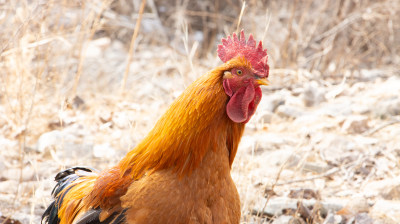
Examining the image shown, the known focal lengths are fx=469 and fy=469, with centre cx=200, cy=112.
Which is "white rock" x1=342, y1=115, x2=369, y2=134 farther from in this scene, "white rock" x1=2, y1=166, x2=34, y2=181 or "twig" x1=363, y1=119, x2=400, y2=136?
"white rock" x1=2, y1=166, x2=34, y2=181

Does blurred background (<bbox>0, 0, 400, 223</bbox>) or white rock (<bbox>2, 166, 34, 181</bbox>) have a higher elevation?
blurred background (<bbox>0, 0, 400, 223</bbox>)

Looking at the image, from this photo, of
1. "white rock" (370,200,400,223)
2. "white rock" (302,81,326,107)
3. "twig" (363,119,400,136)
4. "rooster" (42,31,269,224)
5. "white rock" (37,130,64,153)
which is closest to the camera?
"rooster" (42,31,269,224)

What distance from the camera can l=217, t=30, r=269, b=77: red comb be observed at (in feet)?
9.02

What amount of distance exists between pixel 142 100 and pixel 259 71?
4704mm

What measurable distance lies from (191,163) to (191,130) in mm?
190

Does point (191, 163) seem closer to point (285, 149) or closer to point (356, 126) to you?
point (285, 149)

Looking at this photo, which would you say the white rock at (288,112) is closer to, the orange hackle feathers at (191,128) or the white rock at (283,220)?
the white rock at (283,220)

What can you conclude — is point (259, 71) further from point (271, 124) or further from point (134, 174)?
point (271, 124)

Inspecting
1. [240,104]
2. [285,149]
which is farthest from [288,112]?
[240,104]

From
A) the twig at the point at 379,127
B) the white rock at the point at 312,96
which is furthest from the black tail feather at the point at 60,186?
the white rock at the point at 312,96

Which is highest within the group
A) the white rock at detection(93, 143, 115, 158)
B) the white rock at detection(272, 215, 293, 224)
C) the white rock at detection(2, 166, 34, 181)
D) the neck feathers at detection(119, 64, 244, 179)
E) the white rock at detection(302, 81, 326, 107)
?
the neck feathers at detection(119, 64, 244, 179)

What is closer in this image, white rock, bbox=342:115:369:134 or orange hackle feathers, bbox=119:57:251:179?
orange hackle feathers, bbox=119:57:251:179

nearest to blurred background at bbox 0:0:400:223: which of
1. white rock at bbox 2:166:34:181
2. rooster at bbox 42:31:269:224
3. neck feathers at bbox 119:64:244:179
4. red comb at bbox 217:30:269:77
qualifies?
white rock at bbox 2:166:34:181

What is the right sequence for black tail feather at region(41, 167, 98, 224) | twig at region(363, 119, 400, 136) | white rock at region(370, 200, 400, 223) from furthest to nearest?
twig at region(363, 119, 400, 136) → white rock at region(370, 200, 400, 223) → black tail feather at region(41, 167, 98, 224)
